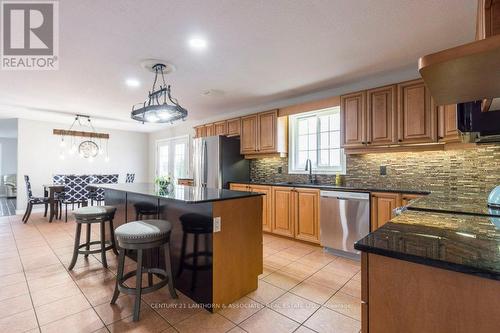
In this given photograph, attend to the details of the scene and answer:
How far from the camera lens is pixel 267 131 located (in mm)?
4395

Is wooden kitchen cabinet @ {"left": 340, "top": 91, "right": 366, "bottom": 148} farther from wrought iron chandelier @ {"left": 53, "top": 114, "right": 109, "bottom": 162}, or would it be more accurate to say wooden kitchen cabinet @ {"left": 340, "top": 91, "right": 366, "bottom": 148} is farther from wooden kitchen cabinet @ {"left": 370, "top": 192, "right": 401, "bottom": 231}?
wrought iron chandelier @ {"left": 53, "top": 114, "right": 109, "bottom": 162}

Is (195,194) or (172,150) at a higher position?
(172,150)

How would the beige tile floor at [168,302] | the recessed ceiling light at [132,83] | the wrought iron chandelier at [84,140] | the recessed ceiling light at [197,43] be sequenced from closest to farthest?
the beige tile floor at [168,302] → the recessed ceiling light at [197,43] → the recessed ceiling light at [132,83] → the wrought iron chandelier at [84,140]

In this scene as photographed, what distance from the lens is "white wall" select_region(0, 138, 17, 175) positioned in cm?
962

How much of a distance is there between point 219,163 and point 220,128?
101cm

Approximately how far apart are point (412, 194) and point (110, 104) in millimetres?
5151

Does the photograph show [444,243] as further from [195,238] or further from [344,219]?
[344,219]

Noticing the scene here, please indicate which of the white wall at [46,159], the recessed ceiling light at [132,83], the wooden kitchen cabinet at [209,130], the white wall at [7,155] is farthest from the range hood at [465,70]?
the white wall at [7,155]

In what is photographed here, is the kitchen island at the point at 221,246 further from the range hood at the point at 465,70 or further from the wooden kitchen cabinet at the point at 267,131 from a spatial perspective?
the wooden kitchen cabinet at the point at 267,131

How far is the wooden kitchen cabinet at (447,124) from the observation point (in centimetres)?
258

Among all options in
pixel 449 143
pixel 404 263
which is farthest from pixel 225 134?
pixel 404 263

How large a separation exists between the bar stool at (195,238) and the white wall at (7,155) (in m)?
11.7

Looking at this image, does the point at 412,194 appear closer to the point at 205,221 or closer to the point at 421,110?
the point at 421,110

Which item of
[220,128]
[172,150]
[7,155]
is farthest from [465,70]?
[7,155]
